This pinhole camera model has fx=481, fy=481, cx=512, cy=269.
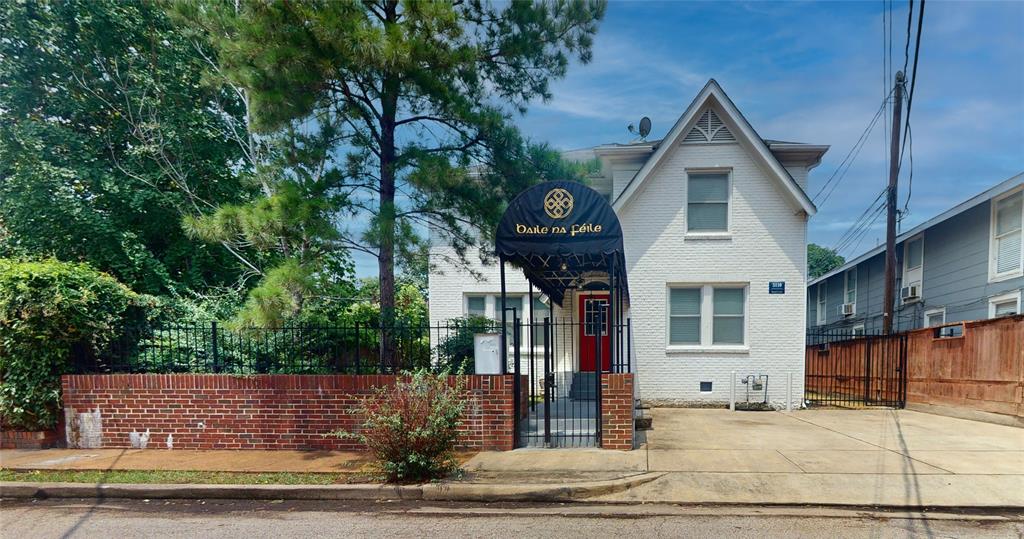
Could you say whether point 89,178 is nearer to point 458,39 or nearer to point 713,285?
point 458,39

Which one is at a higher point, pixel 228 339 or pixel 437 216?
pixel 437 216

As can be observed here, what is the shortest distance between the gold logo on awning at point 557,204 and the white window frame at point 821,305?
22.2m

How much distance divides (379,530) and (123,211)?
1258 cm

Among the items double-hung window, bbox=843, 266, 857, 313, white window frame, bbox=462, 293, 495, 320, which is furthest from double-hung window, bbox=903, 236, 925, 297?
white window frame, bbox=462, 293, 495, 320

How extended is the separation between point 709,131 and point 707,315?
4598 mm

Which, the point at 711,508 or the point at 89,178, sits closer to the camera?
the point at 711,508

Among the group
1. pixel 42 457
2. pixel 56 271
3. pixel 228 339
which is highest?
pixel 56 271

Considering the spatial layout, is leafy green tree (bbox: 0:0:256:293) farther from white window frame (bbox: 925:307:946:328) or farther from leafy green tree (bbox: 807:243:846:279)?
leafy green tree (bbox: 807:243:846:279)

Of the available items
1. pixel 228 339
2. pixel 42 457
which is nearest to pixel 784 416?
pixel 228 339

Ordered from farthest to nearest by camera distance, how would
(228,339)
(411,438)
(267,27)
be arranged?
(228,339)
(267,27)
(411,438)

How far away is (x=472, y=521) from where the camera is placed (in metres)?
4.79

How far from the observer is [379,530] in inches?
181

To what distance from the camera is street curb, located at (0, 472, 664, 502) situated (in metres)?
5.36

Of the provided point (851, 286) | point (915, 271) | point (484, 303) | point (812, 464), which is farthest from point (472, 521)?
point (851, 286)
